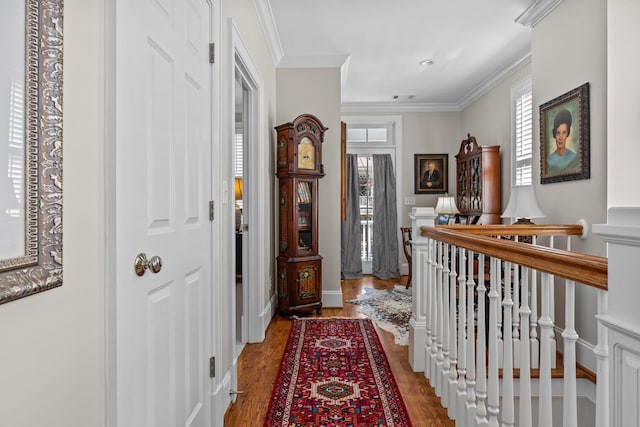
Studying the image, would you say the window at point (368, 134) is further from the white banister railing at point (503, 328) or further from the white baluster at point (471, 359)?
the white baluster at point (471, 359)

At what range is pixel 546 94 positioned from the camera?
10.0 ft

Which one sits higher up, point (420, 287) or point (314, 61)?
point (314, 61)

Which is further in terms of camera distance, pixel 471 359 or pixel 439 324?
pixel 439 324

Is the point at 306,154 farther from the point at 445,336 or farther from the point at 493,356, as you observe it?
the point at 493,356

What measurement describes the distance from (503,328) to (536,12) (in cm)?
282

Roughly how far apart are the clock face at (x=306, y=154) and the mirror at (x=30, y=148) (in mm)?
2859

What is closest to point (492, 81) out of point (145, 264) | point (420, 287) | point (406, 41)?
point (406, 41)

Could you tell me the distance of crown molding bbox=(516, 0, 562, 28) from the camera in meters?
2.90

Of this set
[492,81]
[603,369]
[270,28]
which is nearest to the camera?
[603,369]

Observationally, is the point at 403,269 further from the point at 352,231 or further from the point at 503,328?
the point at 503,328

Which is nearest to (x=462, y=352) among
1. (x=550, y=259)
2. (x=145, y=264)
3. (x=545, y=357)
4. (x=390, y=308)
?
(x=545, y=357)

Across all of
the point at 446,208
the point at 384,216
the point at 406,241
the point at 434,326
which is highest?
the point at 446,208

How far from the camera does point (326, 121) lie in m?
4.00

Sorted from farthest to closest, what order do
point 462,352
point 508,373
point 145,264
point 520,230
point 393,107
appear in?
point 393,107
point 520,230
point 462,352
point 508,373
point 145,264
